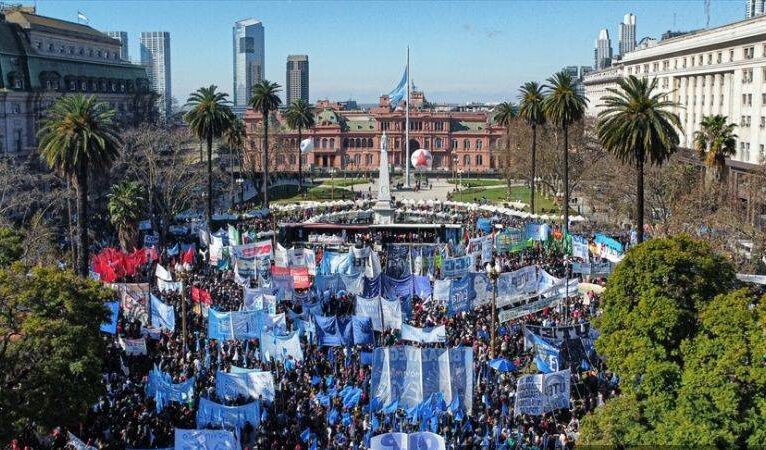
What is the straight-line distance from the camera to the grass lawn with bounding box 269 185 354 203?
333 feet

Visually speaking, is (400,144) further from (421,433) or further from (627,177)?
(421,433)

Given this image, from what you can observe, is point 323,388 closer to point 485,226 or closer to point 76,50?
point 485,226

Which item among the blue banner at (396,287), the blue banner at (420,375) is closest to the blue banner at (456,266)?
the blue banner at (396,287)

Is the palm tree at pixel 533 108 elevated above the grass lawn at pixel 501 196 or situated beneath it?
elevated above

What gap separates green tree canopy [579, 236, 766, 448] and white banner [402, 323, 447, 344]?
28.5ft

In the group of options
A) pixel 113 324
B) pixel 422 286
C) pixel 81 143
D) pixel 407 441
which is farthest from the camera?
pixel 81 143

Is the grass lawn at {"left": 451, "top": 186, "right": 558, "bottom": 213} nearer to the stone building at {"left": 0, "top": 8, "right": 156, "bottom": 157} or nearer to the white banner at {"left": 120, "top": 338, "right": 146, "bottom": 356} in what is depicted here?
the stone building at {"left": 0, "top": 8, "right": 156, "bottom": 157}

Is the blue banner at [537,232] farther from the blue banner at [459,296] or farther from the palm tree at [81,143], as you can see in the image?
the palm tree at [81,143]

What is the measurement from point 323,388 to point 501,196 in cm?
7647

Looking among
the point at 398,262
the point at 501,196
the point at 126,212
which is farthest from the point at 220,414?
the point at 501,196

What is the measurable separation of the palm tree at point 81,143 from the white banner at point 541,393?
2690cm

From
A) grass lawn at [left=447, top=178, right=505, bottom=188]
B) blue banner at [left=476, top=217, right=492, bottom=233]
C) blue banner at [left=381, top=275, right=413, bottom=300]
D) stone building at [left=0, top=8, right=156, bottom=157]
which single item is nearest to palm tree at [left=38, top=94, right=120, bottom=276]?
blue banner at [left=381, top=275, right=413, bottom=300]

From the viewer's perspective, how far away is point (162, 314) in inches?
1487

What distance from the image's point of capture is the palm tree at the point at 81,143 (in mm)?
45000
